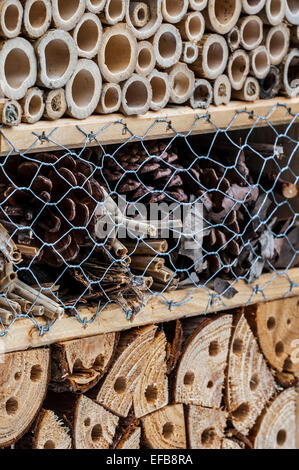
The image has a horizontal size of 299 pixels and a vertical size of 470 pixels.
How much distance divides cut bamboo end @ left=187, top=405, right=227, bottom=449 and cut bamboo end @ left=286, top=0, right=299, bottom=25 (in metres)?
0.74

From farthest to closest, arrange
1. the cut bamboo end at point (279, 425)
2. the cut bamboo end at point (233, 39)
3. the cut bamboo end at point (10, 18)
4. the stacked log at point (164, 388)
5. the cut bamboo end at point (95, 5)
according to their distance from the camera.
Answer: the cut bamboo end at point (279, 425)
the cut bamboo end at point (233, 39)
the stacked log at point (164, 388)
the cut bamboo end at point (95, 5)
the cut bamboo end at point (10, 18)

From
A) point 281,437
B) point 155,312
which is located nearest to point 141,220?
point 155,312

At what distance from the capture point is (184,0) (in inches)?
52.9

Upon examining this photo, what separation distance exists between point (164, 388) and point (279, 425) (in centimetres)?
34

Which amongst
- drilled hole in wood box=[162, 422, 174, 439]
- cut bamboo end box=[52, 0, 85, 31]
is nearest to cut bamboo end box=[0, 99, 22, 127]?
cut bamboo end box=[52, 0, 85, 31]

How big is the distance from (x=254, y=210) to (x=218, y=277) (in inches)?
5.8

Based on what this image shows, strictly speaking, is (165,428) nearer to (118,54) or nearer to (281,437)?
(281,437)

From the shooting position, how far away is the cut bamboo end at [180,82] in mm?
1376

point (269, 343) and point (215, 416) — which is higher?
point (269, 343)

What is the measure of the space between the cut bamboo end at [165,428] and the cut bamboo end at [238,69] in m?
0.60

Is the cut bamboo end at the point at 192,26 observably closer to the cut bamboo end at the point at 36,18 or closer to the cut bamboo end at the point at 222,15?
the cut bamboo end at the point at 222,15

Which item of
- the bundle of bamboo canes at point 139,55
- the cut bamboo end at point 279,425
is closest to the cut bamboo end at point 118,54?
the bundle of bamboo canes at point 139,55
